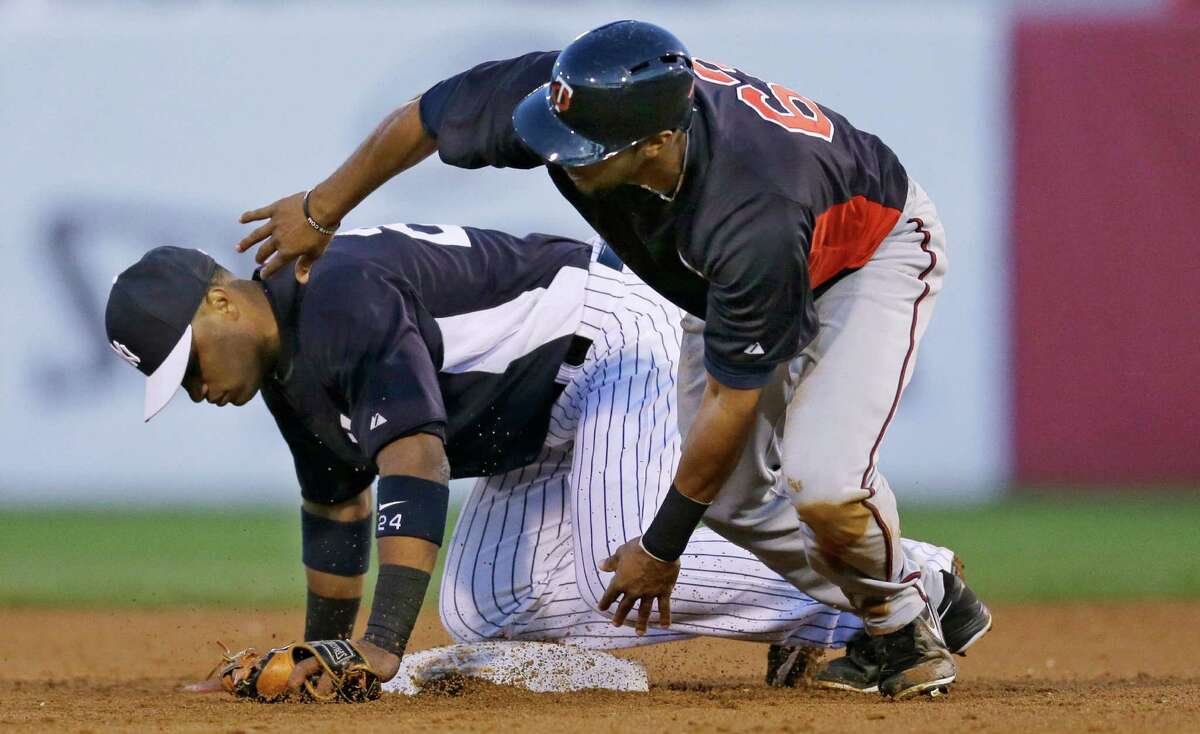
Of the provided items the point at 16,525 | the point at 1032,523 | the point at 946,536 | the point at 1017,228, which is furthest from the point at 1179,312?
the point at 16,525

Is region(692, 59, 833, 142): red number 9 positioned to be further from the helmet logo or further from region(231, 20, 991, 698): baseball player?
the helmet logo

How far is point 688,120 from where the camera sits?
3059 millimetres

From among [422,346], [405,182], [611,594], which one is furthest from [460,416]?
[405,182]

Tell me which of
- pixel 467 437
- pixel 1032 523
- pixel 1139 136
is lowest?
pixel 1032 523

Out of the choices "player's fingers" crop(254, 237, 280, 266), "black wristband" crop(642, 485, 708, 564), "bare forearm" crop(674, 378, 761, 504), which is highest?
"player's fingers" crop(254, 237, 280, 266)

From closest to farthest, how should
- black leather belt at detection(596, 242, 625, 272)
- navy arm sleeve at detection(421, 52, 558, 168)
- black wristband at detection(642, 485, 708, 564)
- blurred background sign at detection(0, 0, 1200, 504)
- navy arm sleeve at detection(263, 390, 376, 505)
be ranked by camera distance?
black wristband at detection(642, 485, 708, 564), navy arm sleeve at detection(421, 52, 558, 168), navy arm sleeve at detection(263, 390, 376, 505), black leather belt at detection(596, 242, 625, 272), blurred background sign at detection(0, 0, 1200, 504)

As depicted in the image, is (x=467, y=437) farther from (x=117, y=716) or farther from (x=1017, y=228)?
(x=1017, y=228)

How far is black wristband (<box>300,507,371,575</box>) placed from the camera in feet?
14.1

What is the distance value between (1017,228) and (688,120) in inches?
271

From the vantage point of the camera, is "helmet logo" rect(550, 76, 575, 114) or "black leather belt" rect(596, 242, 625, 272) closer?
"helmet logo" rect(550, 76, 575, 114)

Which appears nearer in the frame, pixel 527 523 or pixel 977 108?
pixel 527 523

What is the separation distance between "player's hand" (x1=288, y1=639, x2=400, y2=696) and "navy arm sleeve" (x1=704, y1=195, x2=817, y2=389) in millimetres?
989

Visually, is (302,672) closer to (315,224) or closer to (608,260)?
(315,224)

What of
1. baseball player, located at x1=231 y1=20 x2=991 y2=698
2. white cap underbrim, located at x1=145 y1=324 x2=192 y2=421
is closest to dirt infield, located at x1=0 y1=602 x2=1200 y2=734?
baseball player, located at x1=231 y1=20 x2=991 y2=698
